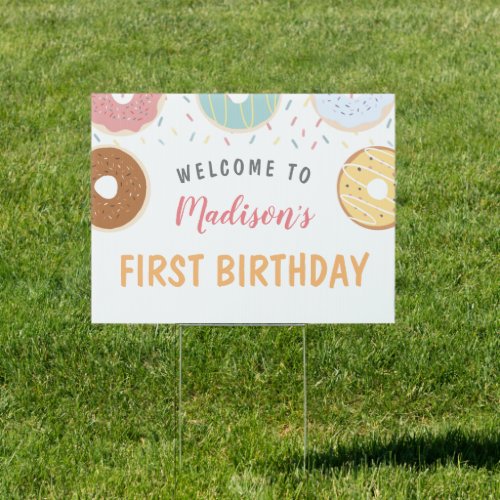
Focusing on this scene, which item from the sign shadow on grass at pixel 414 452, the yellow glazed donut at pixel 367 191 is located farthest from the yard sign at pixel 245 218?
the sign shadow on grass at pixel 414 452

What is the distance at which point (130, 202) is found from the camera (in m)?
3.74

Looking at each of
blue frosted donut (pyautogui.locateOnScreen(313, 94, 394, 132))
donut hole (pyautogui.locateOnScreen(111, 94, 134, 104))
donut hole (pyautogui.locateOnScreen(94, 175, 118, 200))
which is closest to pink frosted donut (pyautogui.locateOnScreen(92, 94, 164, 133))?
donut hole (pyautogui.locateOnScreen(111, 94, 134, 104))

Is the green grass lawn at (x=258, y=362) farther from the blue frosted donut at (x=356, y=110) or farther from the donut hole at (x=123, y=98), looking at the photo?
the donut hole at (x=123, y=98)

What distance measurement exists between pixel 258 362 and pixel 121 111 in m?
1.65

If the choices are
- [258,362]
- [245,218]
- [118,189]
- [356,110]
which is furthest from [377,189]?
[258,362]

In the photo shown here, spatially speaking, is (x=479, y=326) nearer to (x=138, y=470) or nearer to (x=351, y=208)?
(x=351, y=208)

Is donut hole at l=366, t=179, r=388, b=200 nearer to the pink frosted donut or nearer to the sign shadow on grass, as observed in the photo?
the pink frosted donut

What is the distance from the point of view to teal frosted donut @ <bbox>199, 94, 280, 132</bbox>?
12.3 feet

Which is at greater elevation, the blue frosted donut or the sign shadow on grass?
the blue frosted donut

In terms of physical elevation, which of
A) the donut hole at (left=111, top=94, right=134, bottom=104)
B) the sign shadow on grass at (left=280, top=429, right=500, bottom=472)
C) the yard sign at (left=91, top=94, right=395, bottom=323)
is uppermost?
the donut hole at (left=111, top=94, right=134, bottom=104)

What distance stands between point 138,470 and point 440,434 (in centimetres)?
137

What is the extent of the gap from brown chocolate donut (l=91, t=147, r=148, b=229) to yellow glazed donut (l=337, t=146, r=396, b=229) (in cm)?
81

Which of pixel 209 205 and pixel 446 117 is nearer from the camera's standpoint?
pixel 209 205

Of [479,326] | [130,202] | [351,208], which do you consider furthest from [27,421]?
[479,326]
